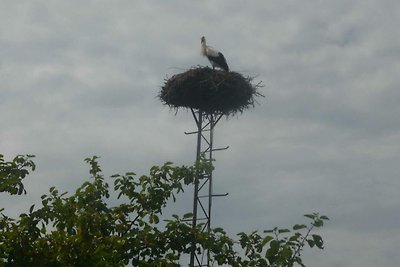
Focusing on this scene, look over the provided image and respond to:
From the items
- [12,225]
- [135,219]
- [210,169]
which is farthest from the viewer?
[210,169]

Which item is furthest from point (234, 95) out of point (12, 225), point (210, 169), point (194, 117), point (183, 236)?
point (12, 225)

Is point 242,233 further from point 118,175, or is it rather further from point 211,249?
point 118,175

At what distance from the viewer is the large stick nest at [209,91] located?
15102mm

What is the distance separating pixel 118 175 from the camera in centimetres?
882

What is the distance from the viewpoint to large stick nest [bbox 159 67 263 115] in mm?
15102

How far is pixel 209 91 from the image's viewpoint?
15117mm

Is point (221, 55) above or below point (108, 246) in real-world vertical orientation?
above

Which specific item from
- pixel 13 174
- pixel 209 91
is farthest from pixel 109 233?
pixel 209 91

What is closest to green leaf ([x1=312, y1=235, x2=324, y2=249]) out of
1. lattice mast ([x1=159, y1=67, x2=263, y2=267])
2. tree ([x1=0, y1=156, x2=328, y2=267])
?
tree ([x1=0, y1=156, x2=328, y2=267])

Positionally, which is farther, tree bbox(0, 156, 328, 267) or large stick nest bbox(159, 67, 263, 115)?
large stick nest bbox(159, 67, 263, 115)

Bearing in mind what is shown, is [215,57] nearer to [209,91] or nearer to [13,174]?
[209,91]

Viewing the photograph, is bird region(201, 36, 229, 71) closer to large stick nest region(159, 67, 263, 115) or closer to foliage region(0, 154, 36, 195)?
large stick nest region(159, 67, 263, 115)

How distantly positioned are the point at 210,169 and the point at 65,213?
1.97 metres

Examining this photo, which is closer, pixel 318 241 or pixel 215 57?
pixel 318 241
